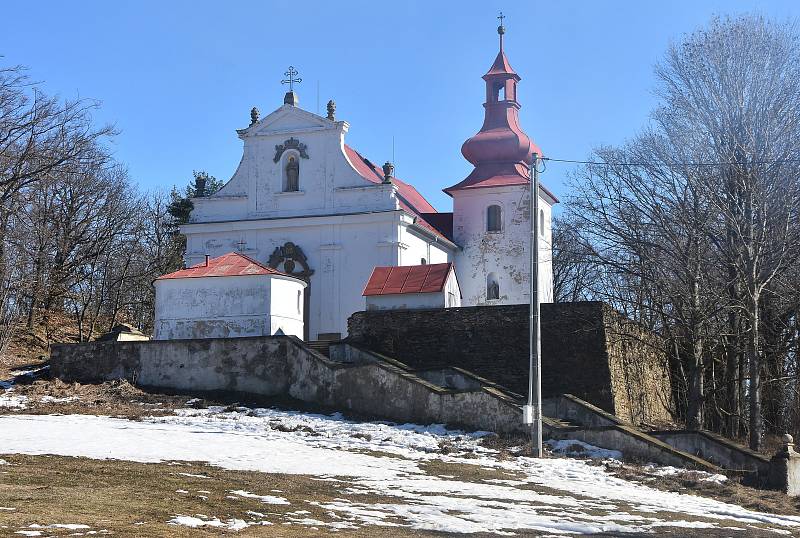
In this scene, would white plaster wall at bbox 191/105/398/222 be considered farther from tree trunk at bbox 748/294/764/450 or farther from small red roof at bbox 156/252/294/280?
tree trunk at bbox 748/294/764/450

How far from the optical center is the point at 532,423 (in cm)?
2208

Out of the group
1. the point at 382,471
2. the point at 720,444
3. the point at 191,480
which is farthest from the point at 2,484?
the point at 720,444

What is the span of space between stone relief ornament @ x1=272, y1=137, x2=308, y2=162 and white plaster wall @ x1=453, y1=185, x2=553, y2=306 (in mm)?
7330

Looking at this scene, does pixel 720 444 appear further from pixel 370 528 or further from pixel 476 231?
pixel 476 231

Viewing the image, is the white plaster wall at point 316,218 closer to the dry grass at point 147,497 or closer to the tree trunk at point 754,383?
the tree trunk at point 754,383

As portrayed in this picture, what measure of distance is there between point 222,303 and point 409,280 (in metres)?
5.97

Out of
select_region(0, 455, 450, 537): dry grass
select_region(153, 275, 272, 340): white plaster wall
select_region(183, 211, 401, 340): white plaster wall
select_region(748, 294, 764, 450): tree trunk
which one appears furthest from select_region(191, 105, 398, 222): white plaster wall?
select_region(0, 455, 450, 537): dry grass

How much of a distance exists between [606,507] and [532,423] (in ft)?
19.3

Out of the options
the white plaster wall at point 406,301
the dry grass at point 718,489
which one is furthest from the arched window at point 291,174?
the dry grass at point 718,489

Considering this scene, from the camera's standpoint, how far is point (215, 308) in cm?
3272

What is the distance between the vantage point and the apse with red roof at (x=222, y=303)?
3253 centimetres

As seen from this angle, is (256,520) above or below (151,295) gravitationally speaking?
below

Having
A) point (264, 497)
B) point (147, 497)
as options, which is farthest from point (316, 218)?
point (147, 497)

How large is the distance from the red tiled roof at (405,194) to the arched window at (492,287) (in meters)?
2.51
